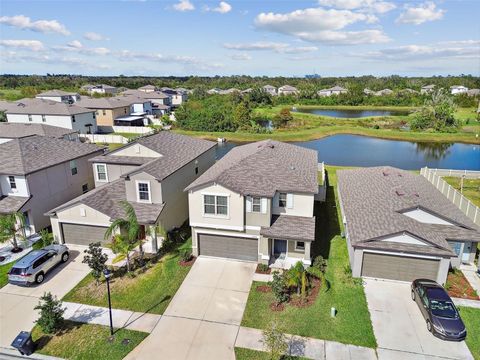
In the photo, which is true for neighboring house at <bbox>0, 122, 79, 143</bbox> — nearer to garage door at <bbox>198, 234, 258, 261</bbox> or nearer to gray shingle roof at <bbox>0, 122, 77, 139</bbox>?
gray shingle roof at <bbox>0, 122, 77, 139</bbox>

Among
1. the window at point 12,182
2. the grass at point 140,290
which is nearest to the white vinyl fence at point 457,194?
the grass at point 140,290

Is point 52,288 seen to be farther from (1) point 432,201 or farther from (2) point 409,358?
(1) point 432,201

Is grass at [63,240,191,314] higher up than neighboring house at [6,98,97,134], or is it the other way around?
neighboring house at [6,98,97,134]

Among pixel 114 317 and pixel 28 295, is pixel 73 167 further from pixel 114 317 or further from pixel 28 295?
pixel 114 317

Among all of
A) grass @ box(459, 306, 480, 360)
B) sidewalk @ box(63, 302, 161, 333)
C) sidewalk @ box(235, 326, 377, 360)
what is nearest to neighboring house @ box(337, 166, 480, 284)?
grass @ box(459, 306, 480, 360)

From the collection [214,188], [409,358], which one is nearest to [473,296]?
[409,358]

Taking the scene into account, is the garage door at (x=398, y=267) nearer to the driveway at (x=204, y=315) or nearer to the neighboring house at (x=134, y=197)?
the driveway at (x=204, y=315)

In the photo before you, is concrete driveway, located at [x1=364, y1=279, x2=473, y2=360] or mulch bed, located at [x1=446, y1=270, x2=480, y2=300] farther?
mulch bed, located at [x1=446, y1=270, x2=480, y2=300]
